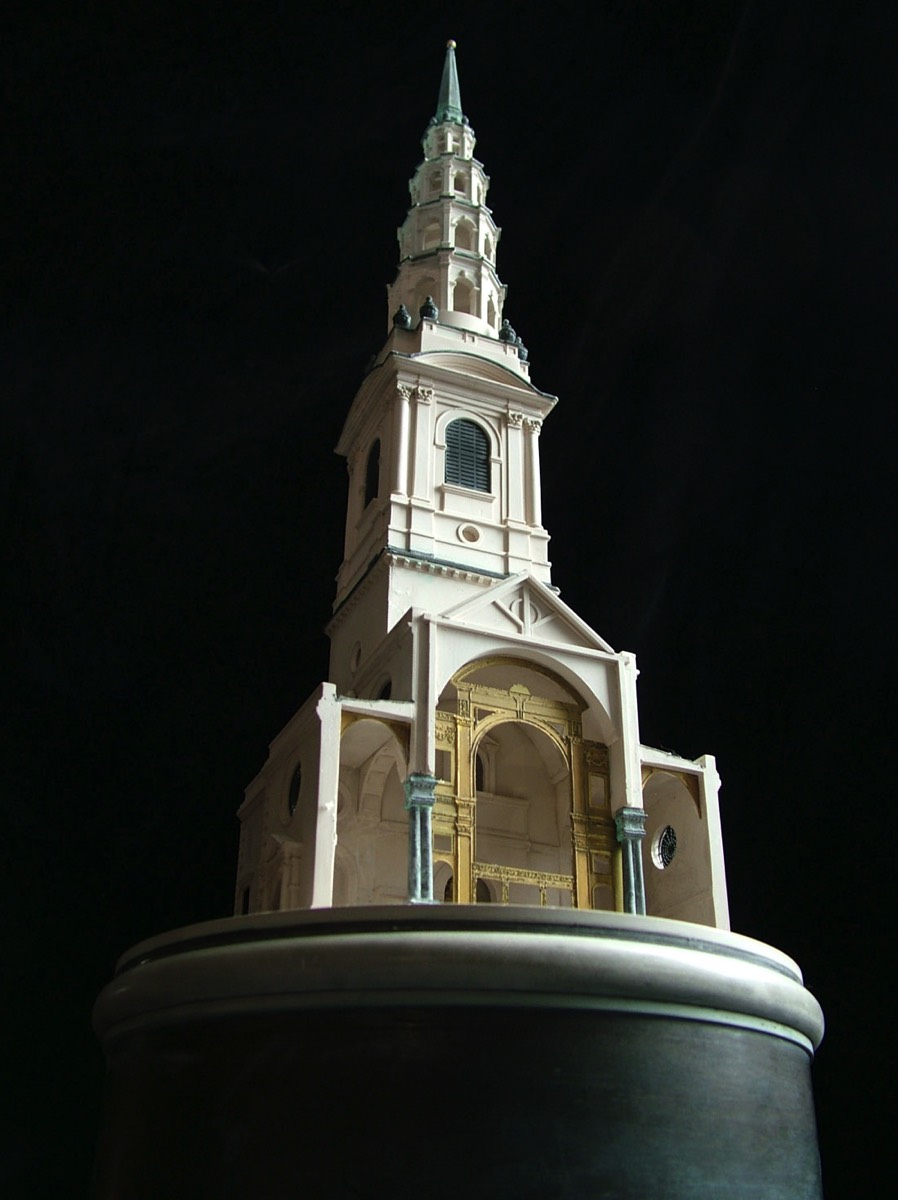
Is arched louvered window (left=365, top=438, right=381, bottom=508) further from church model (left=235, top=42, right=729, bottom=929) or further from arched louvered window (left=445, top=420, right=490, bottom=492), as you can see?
arched louvered window (left=445, top=420, right=490, bottom=492)

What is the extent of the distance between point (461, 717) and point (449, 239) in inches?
589

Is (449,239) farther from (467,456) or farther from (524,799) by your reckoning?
(524,799)

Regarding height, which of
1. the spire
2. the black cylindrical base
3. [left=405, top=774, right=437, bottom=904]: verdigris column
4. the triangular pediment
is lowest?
the black cylindrical base

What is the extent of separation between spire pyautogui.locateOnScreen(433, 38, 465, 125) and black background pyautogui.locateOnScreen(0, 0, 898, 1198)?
19.2 inches

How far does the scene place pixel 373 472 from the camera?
29.7 metres

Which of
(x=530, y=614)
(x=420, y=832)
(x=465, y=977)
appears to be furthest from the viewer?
(x=530, y=614)

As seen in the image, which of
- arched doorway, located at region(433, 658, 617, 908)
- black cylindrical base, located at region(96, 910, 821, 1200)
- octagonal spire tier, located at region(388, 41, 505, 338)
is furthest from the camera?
octagonal spire tier, located at region(388, 41, 505, 338)

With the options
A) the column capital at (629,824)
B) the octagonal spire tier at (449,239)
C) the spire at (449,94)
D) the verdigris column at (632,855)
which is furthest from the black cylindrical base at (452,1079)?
the spire at (449,94)

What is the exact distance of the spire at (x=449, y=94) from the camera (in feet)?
115

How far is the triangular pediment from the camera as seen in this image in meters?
24.2

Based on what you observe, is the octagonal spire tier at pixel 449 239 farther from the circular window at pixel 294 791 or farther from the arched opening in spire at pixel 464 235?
the circular window at pixel 294 791

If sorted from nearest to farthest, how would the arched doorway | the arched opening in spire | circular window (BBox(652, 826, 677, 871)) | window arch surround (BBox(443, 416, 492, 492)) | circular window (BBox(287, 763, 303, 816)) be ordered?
the arched doorway → circular window (BBox(287, 763, 303, 816)) → circular window (BBox(652, 826, 677, 871)) → window arch surround (BBox(443, 416, 492, 492)) → the arched opening in spire

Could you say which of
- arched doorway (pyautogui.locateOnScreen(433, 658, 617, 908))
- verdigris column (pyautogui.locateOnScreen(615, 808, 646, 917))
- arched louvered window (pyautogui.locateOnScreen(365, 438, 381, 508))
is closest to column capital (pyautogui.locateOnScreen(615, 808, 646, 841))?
verdigris column (pyautogui.locateOnScreen(615, 808, 646, 917))

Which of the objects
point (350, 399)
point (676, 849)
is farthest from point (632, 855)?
point (350, 399)
